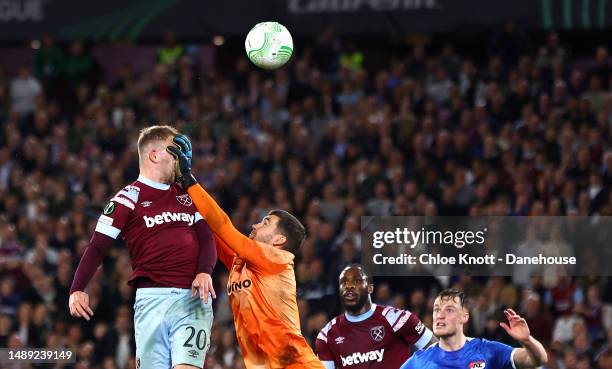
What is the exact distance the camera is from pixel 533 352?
7227mm

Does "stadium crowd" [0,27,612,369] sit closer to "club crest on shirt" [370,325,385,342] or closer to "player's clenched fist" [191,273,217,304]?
"club crest on shirt" [370,325,385,342]

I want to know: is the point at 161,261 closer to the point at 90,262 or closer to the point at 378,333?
the point at 90,262

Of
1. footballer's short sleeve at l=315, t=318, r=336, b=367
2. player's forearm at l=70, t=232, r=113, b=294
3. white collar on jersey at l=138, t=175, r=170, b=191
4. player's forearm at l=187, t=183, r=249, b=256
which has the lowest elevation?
footballer's short sleeve at l=315, t=318, r=336, b=367

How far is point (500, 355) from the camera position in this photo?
774 centimetres

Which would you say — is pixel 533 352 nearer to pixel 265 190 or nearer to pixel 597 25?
pixel 265 190

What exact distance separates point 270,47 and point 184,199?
2.41 meters

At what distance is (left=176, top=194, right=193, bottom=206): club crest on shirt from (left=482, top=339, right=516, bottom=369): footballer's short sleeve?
2.16 meters

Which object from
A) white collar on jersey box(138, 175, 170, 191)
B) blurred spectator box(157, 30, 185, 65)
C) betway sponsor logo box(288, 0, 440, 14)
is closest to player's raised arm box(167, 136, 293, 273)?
white collar on jersey box(138, 175, 170, 191)

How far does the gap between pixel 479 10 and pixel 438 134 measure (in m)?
2.92

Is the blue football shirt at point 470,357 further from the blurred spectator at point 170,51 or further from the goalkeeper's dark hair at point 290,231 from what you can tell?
the blurred spectator at point 170,51

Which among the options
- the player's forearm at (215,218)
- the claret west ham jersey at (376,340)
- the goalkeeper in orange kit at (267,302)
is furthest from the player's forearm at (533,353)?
the player's forearm at (215,218)

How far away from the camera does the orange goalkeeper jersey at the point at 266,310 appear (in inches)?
303

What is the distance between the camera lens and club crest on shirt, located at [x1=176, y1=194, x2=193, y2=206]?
756 centimetres

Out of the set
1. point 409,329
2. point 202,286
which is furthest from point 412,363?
point 202,286
